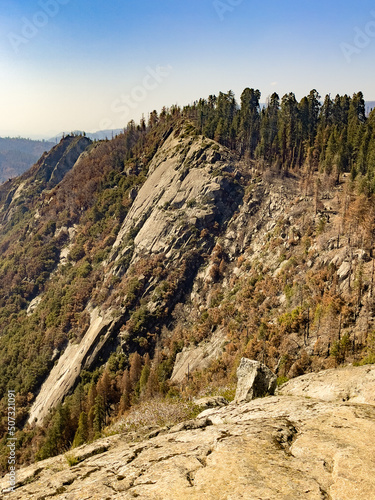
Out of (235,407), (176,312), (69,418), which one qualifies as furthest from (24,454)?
(235,407)

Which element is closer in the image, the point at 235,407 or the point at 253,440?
the point at 253,440

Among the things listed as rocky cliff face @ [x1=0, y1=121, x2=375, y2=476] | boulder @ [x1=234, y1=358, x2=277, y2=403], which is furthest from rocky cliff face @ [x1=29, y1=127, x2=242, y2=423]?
boulder @ [x1=234, y1=358, x2=277, y2=403]

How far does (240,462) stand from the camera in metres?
12.0

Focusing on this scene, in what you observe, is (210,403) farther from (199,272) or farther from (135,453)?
(199,272)

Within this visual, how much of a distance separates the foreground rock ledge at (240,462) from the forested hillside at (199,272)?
18.3 m

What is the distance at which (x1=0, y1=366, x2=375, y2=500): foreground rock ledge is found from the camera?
10.6 metres

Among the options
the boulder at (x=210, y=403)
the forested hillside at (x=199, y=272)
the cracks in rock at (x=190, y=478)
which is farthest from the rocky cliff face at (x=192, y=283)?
the boulder at (x=210, y=403)

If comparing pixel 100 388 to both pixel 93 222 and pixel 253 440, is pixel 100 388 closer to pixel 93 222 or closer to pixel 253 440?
pixel 253 440

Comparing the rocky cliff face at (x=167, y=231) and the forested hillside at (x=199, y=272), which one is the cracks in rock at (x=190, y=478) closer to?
the forested hillside at (x=199, y=272)

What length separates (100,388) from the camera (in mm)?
59500

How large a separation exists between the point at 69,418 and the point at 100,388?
7.85 metres

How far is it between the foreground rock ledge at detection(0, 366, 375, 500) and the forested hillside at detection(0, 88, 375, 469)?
18265 mm

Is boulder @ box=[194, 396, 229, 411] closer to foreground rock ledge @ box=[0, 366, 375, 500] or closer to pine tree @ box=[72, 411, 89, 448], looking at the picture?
foreground rock ledge @ box=[0, 366, 375, 500]

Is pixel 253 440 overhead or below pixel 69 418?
overhead
